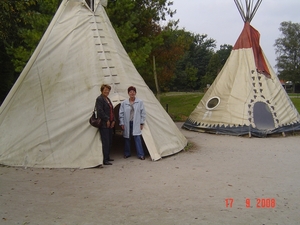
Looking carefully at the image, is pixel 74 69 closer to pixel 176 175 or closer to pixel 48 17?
pixel 176 175

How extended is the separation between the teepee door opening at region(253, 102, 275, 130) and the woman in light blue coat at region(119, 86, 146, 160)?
5.04 metres

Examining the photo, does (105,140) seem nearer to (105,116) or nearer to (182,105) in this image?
(105,116)

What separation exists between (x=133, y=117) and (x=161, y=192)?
98.2 inches

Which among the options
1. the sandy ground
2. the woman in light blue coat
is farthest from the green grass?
the sandy ground

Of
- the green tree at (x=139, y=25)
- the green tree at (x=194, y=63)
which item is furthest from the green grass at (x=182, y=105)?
the green tree at (x=194, y=63)

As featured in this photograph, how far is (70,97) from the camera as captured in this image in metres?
7.28

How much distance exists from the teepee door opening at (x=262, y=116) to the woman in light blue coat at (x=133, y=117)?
504 centimetres

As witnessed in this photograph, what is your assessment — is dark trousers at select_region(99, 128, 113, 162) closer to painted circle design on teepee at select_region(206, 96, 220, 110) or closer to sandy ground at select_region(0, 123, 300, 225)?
sandy ground at select_region(0, 123, 300, 225)

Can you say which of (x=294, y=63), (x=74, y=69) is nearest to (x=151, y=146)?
(x=74, y=69)

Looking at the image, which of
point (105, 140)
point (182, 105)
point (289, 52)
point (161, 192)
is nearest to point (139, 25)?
point (182, 105)

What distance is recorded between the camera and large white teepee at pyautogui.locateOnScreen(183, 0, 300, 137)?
11.1 meters

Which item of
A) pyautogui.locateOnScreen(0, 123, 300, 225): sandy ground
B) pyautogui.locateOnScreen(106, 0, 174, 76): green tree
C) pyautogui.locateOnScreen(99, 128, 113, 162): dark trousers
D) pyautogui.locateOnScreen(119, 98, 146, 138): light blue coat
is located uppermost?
pyautogui.locateOnScreen(106, 0, 174, 76): green tree

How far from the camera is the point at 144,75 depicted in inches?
682

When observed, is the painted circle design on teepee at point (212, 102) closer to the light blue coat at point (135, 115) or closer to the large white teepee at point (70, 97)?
the large white teepee at point (70, 97)
